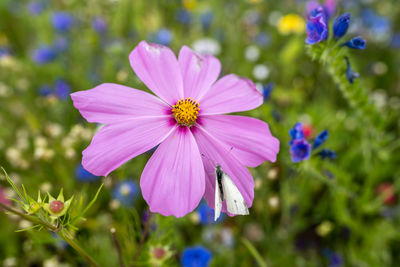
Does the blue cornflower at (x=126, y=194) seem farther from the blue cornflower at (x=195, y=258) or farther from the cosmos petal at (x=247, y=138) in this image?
the cosmos petal at (x=247, y=138)

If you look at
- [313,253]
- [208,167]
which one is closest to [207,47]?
[313,253]

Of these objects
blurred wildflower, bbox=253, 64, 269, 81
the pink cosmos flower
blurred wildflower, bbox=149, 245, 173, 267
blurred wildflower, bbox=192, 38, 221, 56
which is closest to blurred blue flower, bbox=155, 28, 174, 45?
blurred wildflower, bbox=192, 38, 221, 56

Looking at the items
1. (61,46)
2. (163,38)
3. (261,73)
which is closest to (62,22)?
(61,46)

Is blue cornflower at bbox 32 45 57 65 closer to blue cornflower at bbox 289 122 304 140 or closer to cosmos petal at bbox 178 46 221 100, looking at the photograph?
cosmos petal at bbox 178 46 221 100

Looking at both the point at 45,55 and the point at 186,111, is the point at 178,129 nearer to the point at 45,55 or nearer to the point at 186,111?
the point at 186,111

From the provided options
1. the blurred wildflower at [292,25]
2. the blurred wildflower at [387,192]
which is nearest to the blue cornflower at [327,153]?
the blurred wildflower at [387,192]
